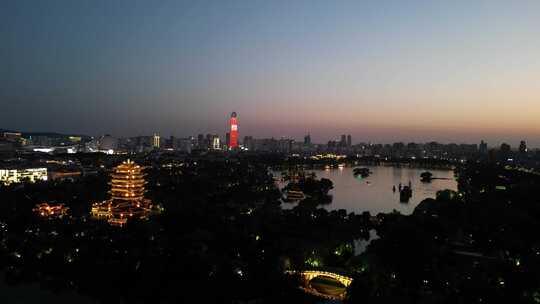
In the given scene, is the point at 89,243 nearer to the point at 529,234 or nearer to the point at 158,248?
the point at 158,248

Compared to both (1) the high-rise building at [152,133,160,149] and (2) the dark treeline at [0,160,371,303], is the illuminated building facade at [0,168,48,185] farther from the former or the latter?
(1) the high-rise building at [152,133,160,149]

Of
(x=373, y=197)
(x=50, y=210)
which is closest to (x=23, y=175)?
(x=50, y=210)

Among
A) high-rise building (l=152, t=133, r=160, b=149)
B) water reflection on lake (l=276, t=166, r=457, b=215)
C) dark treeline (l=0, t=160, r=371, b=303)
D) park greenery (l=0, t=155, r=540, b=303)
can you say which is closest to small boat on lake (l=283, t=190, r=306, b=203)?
water reflection on lake (l=276, t=166, r=457, b=215)

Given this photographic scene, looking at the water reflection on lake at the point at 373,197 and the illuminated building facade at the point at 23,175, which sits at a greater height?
the illuminated building facade at the point at 23,175

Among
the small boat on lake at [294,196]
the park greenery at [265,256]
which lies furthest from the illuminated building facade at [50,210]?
the small boat on lake at [294,196]

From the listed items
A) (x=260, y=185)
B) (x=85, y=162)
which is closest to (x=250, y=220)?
(x=260, y=185)

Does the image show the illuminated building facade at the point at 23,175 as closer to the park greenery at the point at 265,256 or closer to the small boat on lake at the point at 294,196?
the park greenery at the point at 265,256

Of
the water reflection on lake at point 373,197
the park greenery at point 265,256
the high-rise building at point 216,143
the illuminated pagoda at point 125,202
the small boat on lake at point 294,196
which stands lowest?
the water reflection on lake at point 373,197

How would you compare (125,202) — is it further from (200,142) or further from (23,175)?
(200,142)
